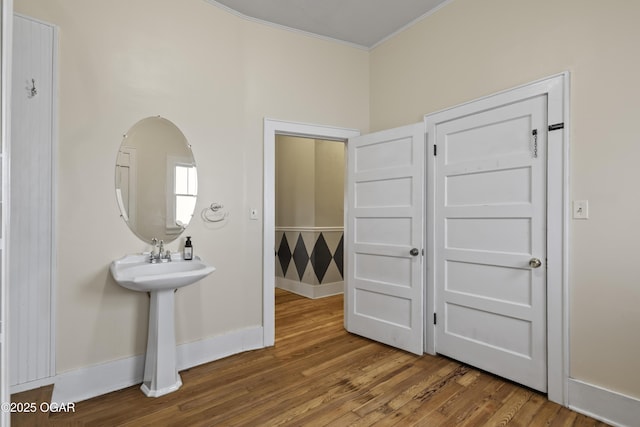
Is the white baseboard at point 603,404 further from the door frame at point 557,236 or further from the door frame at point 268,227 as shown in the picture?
the door frame at point 268,227

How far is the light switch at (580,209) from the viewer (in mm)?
2006

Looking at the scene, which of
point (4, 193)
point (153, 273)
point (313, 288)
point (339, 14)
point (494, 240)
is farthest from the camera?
point (313, 288)

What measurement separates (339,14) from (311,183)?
234cm

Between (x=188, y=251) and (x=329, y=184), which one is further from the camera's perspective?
(x=329, y=184)

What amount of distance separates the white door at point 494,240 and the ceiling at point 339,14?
1.05 meters

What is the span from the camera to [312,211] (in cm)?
479

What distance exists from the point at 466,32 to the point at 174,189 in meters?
2.59

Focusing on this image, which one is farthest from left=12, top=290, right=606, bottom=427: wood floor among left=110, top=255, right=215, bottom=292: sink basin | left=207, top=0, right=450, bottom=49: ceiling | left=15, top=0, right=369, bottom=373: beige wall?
left=207, top=0, right=450, bottom=49: ceiling

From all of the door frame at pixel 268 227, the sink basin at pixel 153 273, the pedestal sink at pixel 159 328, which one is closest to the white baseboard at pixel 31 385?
the pedestal sink at pixel 159 328

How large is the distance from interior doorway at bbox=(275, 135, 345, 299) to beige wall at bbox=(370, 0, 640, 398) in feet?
9.01

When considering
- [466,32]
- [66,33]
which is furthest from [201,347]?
[466,32]

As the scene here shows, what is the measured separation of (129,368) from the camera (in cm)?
235

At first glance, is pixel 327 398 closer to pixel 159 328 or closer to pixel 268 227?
pixel 159 328

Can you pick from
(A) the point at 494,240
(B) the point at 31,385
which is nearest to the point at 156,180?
(B) the point at 31,385
